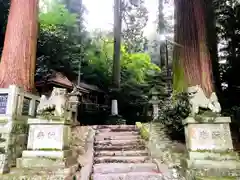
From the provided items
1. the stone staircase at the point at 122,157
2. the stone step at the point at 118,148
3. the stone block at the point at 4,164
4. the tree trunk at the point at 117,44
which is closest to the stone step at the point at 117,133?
the stone staircase at the point at 122,157

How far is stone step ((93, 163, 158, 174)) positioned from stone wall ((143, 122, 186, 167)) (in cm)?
35

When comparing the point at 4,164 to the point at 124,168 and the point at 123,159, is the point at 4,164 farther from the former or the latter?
the point at 123,159

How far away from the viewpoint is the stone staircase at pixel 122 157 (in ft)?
13.9

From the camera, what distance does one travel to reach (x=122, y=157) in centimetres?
515

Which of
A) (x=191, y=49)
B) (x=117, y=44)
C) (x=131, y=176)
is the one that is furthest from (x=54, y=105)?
(x=117, y=44)

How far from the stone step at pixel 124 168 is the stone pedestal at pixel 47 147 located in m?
0.56

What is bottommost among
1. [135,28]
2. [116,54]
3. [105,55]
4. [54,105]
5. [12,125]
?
[12,125]

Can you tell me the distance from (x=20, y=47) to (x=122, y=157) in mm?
3811

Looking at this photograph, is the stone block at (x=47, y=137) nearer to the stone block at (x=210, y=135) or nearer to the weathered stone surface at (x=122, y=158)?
the weathered stone surface at (x=122, y=158)

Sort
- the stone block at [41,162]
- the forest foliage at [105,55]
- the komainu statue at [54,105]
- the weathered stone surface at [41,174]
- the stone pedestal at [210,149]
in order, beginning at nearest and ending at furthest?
the weathered stone surface at [41,174]
the stone pedestal at [210,149]
the stone block at [41,162]
the komainu statue at [54,105]
the forest foliage at [105,55]

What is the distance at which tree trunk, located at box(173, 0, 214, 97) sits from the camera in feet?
17.7

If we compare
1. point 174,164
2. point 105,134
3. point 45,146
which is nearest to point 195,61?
point 174,164

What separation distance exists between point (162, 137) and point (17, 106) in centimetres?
401

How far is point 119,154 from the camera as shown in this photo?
537 centimetres
